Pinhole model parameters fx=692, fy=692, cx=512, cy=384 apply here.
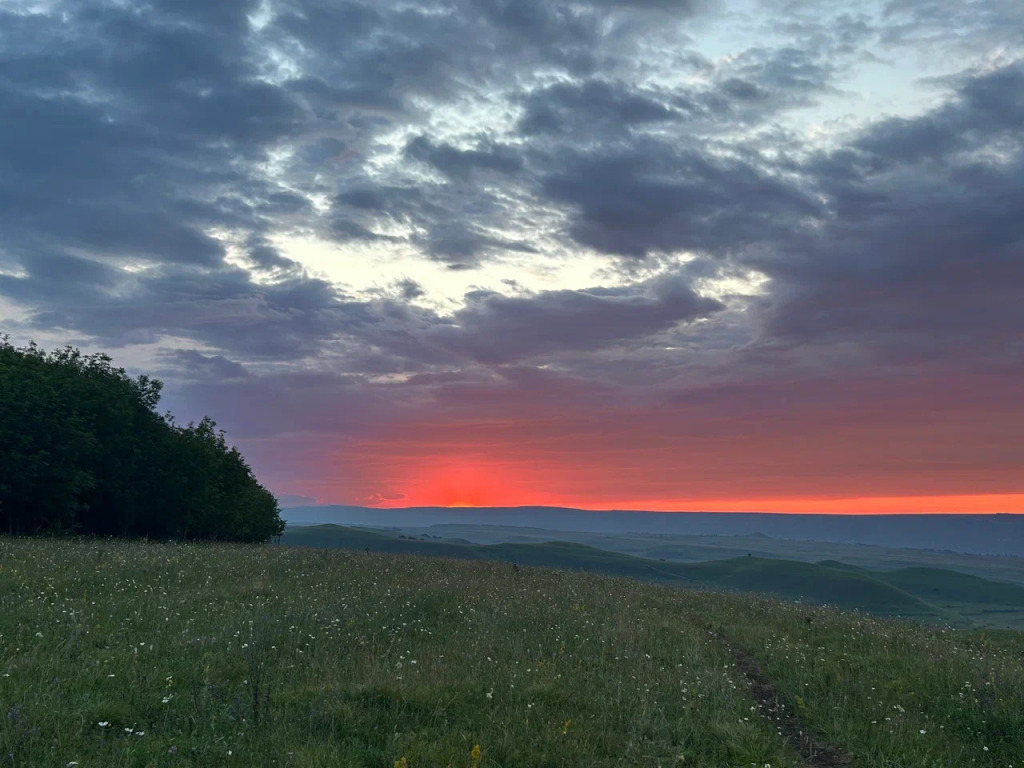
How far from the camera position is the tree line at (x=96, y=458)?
38188 millimetres

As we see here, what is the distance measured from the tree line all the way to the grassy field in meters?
24.2

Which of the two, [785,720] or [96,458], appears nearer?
[785,720]

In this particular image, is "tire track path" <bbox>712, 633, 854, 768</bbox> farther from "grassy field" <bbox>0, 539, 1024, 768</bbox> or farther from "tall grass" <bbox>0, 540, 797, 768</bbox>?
"tall grass" <bbox>0, 540, 797, 768</bbox>

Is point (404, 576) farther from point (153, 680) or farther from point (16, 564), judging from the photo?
point (153, 680)

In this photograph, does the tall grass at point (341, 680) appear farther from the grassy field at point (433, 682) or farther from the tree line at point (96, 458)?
the tree line at point (96, 458)

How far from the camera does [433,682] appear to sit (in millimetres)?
10258

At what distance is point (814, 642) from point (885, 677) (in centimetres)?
341

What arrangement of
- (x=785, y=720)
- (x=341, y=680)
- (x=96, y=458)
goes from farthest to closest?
(x=96, y=458) → (x=785, y=720) → (x=341, y=680)

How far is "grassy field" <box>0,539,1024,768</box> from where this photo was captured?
324 inches

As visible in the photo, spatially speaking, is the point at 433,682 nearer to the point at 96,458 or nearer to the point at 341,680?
the point at 341,680

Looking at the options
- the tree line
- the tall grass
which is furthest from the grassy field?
the tree line

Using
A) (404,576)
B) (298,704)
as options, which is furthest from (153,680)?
(404,576)

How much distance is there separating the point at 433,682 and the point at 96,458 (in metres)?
42.0

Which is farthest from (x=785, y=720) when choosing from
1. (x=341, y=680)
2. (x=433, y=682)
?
(x=341, y=680)
